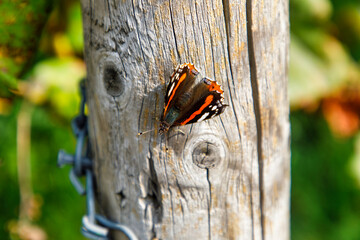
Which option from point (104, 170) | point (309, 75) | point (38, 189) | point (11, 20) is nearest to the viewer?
point (104, 170)

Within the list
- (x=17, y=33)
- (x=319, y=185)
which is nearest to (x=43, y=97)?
(x=17, y=33)

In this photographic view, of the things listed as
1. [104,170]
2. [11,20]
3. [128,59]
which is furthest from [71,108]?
[128,59]

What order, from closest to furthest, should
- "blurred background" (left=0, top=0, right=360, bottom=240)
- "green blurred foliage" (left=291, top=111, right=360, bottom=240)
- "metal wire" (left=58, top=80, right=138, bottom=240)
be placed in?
"metal wire" (left=58, top=80, right=138, bottom=240)
"blurred background" (left=0, top=0, right=360, bottom=240)
"green blurred foliage" (left=291, top=111, right=360, bottom=240)

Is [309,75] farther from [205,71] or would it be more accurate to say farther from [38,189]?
[38,189]

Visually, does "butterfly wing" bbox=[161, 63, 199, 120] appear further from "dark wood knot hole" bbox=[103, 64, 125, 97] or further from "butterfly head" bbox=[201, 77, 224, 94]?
"dark wood knot hole" bbox=[103, 64, 125, 97]

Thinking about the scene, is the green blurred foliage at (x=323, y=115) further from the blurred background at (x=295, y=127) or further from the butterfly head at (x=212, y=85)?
the butterfly head at (x=212, y=85)

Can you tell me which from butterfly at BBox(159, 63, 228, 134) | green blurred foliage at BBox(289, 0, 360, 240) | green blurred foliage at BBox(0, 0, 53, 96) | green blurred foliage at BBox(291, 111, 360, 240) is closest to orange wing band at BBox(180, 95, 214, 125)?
butterfly at BBox(159, 63, 228, 134)
